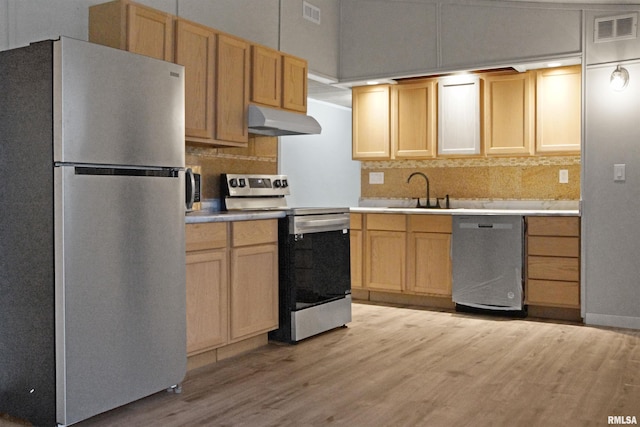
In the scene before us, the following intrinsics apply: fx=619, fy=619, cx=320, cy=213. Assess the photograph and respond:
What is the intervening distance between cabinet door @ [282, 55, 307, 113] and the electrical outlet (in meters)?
2.31

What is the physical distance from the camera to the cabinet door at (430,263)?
530 cm

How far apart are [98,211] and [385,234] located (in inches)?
133

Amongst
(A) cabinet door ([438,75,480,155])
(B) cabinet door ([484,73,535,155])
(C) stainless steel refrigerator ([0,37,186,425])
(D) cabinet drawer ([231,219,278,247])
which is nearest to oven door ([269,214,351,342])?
(D) cabinet drawer ([231,219,278,247])

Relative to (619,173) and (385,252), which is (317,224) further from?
(619,173)

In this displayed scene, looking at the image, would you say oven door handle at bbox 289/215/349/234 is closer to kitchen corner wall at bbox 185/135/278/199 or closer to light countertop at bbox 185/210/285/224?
light countertop at bbox 185/210/285/224

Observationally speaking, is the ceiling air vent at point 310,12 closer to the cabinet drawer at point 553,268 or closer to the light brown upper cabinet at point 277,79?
the light brown upper cabinet at point 277,79

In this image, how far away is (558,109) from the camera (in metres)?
5.09

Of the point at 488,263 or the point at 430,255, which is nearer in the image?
the point at 488,263

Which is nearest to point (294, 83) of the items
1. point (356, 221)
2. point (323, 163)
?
point (356, 221)

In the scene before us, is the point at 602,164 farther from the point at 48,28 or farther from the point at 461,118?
the point at 48,28

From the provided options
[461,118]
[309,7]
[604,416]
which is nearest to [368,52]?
[309,7]

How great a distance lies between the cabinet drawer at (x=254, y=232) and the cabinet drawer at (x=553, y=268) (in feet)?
7.14

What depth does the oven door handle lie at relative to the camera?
13.3 ft

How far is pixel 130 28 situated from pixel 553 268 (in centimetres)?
352
